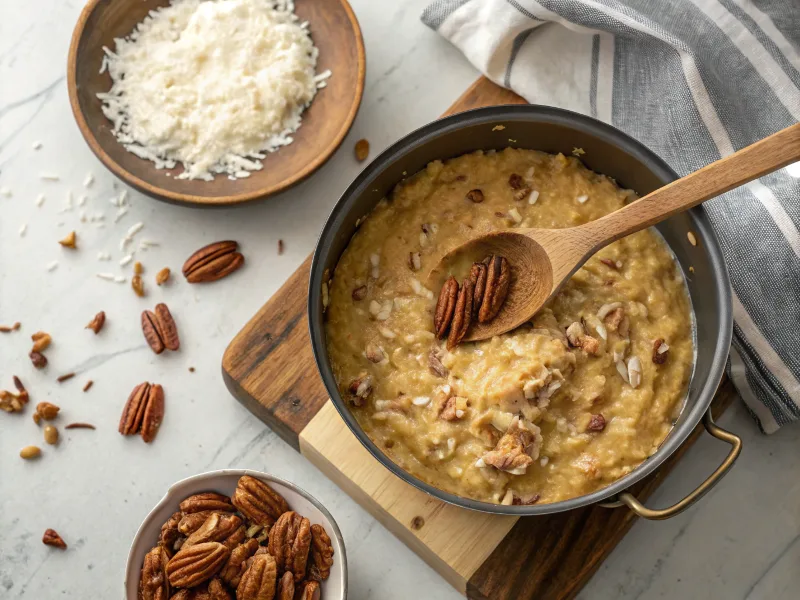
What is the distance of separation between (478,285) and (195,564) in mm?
977

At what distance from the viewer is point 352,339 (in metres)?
1.93

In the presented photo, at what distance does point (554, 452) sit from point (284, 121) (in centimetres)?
123

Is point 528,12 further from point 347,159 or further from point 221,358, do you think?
point 221,358

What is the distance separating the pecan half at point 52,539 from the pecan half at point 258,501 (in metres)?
Result: 0.57

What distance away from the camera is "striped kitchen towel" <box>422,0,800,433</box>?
208cm

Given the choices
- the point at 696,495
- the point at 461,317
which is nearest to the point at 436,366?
the point at 461,317

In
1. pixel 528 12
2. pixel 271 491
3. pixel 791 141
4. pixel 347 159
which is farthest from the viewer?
pixel 347 159

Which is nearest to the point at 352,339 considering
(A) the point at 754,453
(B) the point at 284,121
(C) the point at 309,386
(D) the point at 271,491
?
(C) the point at 309,386

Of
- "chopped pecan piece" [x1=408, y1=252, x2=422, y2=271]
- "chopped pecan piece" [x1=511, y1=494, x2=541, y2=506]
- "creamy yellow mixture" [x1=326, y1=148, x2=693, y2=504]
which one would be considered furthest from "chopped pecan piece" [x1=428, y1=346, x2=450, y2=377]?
"chopped pecan piece" [x1=511, y1=494, x2=541, y2=506]

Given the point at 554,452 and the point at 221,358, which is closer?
the point at 554,452

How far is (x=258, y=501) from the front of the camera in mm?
2002

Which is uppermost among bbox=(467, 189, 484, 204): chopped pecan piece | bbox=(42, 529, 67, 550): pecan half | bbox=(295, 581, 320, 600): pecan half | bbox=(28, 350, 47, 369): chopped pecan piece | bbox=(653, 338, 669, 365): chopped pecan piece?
bbox=(467, 189, 484, 204): chopped pecan piece

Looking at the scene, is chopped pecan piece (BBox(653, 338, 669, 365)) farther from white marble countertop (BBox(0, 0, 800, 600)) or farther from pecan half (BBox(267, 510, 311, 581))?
pecan half (BBox(267, 510, 311, 581))

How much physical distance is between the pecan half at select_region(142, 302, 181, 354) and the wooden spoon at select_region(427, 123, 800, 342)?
81 cm
